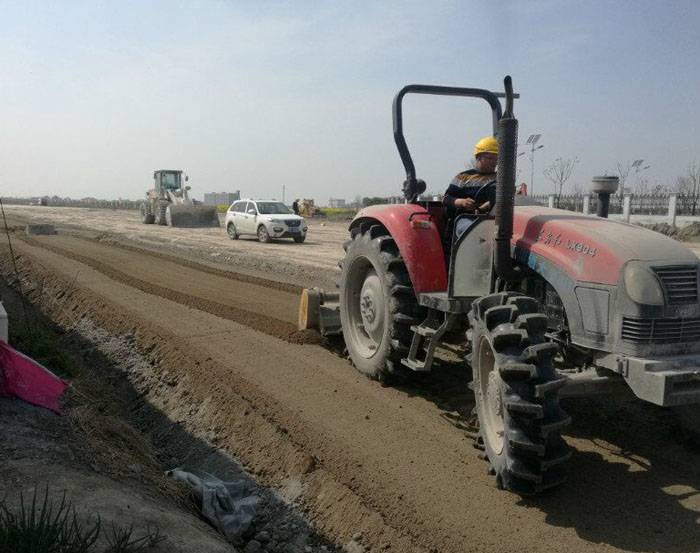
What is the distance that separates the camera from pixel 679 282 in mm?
3707

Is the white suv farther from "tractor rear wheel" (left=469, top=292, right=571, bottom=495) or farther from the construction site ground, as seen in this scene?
"tractor rear wheel" (left=469, top=292, right=571, bottom=495)

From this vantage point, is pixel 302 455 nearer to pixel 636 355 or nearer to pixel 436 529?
pixel 436 529

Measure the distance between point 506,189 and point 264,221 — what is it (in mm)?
18953

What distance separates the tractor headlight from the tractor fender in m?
1.83

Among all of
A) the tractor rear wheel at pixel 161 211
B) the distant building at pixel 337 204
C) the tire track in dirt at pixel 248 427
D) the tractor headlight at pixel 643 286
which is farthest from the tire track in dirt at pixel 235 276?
the distant building at pixel 337 204

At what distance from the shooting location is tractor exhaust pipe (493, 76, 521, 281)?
4.09 meters

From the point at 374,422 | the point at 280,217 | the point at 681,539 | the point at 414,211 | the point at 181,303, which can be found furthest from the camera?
the point at 280,217

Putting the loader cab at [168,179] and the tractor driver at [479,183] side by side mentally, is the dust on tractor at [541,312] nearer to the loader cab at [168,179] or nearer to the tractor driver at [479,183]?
the tractor driver at [479,183]

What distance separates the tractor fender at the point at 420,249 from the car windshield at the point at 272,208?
18.0 metres

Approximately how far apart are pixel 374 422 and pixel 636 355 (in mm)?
2209

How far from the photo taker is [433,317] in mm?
5375

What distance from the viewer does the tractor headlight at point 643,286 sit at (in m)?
3.60

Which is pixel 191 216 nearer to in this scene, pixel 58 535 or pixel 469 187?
pixel 469 187

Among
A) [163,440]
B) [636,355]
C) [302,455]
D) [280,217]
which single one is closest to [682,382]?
[636,355]
